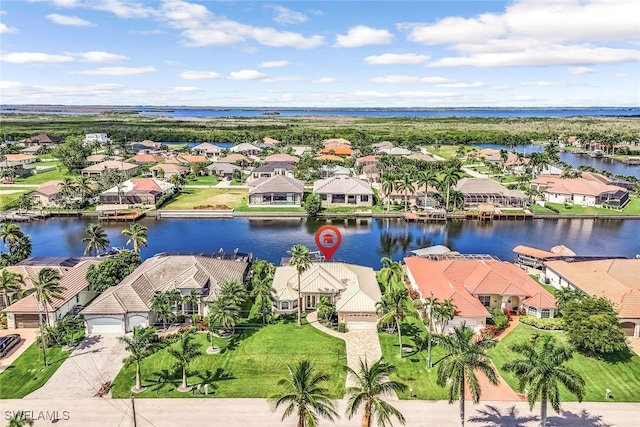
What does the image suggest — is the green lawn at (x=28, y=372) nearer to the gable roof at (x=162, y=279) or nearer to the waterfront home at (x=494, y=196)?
the gable roof at (x=162, y=279)

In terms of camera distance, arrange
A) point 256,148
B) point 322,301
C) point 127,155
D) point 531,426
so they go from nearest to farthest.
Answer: point 531,426 → point 322,301 → point 127,155 → point 256,148

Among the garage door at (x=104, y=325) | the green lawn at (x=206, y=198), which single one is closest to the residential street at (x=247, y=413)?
the garage door at (x=104, y=325)

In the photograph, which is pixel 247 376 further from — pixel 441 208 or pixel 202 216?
pixel 441 208

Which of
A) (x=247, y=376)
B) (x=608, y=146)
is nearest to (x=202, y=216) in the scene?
(x=247, y=376)

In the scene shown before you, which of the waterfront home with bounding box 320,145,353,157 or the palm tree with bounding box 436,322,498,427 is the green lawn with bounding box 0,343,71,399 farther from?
the waterfront home with bounding box 320,145,353,157

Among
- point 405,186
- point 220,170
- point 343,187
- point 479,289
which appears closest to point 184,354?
point 479,289

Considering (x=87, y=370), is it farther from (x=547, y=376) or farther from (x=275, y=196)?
(x=275, y=196)
